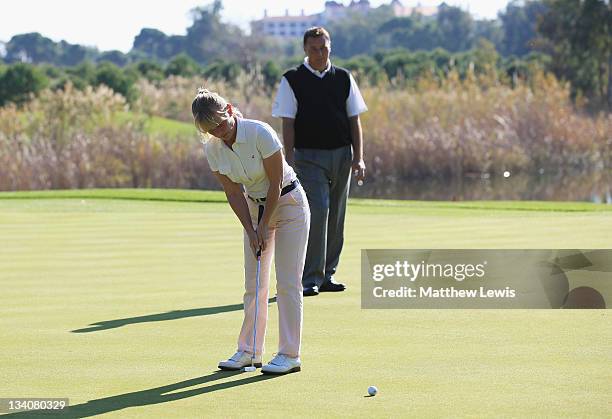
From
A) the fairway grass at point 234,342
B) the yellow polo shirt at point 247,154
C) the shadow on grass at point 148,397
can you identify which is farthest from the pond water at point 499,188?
the shadow on grass at point 148,397

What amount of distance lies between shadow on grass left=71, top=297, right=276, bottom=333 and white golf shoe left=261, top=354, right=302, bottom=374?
1.60m

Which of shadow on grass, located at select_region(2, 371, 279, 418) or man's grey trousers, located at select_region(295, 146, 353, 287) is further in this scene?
man's grey trousers, located at select_region(295, 146, 353, 287)

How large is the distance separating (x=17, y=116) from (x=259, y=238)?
819 inches

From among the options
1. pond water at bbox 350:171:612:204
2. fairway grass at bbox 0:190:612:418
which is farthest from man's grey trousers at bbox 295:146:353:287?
pond water at bbox 350:171:612:204

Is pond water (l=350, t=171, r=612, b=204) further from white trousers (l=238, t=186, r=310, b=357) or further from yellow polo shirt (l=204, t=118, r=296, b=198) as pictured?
yellow polo shirt (l=204, t=118, r=296, b=198)

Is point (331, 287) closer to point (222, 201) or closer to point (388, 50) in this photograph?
point (222, 201)

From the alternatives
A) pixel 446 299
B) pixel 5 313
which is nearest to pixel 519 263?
pixel 446 299

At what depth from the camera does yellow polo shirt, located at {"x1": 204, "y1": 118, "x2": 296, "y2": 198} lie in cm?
634

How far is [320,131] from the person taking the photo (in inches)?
371

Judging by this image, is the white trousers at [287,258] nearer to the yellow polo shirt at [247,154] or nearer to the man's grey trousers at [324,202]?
the yellow polo shirt at [247,154]

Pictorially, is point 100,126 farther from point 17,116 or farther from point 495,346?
point 495,346

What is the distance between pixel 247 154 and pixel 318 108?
3082mm

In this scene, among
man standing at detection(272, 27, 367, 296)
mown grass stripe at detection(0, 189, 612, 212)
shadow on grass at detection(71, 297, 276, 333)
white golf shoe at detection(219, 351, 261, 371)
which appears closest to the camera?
white golf shoe at detection(219, 351, 261, 371)

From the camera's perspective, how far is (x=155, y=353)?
272 inches
